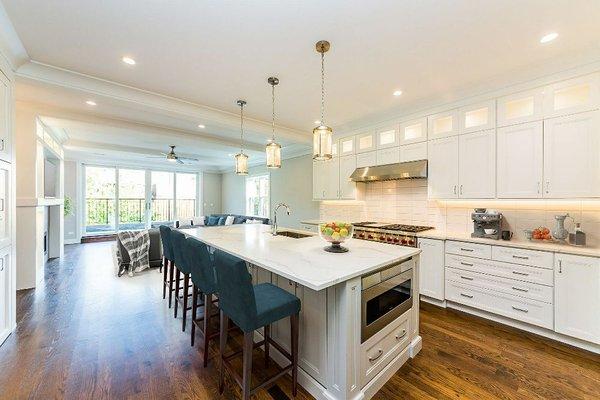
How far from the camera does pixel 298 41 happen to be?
2193 millimetres

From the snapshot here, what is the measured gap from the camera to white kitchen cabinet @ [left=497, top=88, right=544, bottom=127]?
2.66 m

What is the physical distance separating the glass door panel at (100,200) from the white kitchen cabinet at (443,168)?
932 centimetres

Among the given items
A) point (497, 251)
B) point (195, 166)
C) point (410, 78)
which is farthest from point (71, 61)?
point (195, 166)

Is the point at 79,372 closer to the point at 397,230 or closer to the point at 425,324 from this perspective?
the point at 425,324

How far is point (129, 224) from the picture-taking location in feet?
28.2

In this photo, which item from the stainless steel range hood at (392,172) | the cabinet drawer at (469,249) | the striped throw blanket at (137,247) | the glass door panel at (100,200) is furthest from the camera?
the glass door panel at (100,200)

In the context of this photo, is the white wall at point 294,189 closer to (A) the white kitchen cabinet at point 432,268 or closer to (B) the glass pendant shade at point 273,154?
(A) the white kitchen cabinet at point 432,268

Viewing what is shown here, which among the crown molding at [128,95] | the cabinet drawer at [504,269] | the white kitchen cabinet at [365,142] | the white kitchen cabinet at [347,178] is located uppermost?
the crown molding at [128,95]

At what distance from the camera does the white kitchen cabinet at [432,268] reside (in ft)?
10.2


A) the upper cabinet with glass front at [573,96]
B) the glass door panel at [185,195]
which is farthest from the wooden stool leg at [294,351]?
the glass door panel at [185,195]

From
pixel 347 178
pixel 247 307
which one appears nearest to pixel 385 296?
pixel 247 307

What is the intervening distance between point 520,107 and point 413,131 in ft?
4.01

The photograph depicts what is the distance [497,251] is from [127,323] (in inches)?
164

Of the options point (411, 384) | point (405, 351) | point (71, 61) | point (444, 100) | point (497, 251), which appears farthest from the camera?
point (444, 100)
